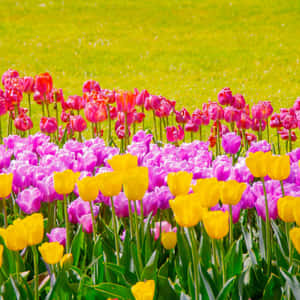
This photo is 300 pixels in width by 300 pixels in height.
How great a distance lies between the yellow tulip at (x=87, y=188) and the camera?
75.1 inches

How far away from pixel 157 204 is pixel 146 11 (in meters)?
21.0

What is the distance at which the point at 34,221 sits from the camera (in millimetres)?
1654

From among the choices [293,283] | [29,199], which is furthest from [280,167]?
[29,199]

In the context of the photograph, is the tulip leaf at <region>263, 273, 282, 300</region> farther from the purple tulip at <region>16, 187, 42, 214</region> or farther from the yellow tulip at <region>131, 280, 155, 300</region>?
the purple tulip at <region>16, 187, 42, 214</region>

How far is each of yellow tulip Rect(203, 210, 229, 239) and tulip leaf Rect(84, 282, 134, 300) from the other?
1.27 feet

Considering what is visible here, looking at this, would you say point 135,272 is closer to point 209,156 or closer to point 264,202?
point 264,202

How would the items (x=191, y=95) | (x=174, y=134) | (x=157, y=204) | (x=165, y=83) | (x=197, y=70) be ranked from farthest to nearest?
(x=197, y=70)
(x=165, y=83)
(x=191, y=95)
(x=174, y=134)
(x=157, y=204)

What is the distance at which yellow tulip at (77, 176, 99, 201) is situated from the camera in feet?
6.26

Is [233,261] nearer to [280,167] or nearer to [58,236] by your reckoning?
[280,167]

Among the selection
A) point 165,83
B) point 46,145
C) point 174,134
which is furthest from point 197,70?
point 46,145

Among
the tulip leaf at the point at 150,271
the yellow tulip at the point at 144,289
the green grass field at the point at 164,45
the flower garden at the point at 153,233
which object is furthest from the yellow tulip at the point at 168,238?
the green grass field at the point at 164,45

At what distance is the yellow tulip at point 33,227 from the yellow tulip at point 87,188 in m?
0.27

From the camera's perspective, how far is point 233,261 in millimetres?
2004

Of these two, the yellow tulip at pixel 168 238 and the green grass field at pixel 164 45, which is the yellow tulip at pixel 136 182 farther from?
the green grass field at pixel 164 45
